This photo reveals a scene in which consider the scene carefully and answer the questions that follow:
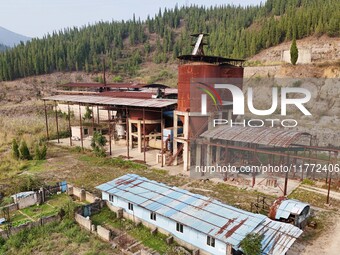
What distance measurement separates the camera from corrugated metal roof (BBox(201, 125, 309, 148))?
2105 centimetres

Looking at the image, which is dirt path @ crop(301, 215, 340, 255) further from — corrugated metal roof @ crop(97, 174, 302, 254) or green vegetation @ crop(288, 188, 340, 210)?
green vegetation @ crop(288, 188, 340, 210)

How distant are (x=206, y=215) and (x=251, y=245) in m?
3.44

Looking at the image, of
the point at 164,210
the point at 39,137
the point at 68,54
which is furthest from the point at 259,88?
the point at 68,54

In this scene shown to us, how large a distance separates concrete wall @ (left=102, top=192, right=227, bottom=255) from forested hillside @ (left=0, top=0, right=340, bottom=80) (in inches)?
2508

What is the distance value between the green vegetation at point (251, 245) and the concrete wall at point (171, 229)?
1.09 m

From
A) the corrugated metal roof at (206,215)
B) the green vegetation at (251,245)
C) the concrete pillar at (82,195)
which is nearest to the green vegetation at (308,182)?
the corrugated metal roof at (206,215)

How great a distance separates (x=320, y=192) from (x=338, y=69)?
3538 centimetres

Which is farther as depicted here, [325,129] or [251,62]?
[251,62]

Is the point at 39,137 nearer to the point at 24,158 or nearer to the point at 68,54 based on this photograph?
the point at 24,158

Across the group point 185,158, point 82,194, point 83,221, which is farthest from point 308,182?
point 82,194

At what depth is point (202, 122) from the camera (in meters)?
26.2

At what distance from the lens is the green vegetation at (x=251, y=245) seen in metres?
12.0

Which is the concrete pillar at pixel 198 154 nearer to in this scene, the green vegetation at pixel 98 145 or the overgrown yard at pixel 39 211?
the green vegetation at pixel 98 145

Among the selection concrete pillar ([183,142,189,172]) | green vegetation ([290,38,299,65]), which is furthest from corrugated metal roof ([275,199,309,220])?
green vegetation ([290,38,299,65])
